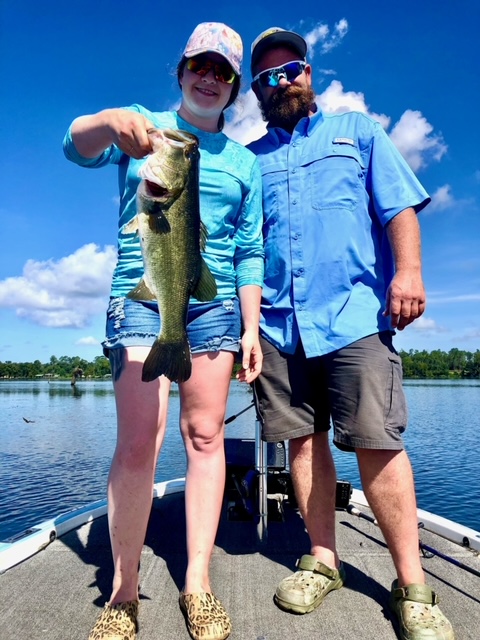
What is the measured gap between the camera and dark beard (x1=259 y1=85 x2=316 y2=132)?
11.0ft

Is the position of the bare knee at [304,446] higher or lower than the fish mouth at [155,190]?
lower

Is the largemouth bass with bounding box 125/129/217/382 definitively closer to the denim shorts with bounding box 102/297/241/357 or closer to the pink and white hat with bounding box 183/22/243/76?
the denim shorts with bounding box 102/297/241/357

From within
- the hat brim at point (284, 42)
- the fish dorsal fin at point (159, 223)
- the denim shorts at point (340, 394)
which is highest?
the hat brim at point (284, 42)

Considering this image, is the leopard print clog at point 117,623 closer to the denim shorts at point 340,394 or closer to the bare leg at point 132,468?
the bare leg at point 132,468

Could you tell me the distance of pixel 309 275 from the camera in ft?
9.99

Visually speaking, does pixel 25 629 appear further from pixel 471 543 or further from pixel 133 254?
pixel 471 543

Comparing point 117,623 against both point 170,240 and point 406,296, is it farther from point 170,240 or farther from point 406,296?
point 406,296

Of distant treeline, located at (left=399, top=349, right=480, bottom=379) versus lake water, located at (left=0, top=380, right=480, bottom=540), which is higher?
distant treeline, located at (left=399, top=349, right=480, bottom=379)

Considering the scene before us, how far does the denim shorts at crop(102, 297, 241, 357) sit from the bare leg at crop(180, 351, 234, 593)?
8cm

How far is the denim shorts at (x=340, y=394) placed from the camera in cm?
273

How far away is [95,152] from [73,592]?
2.49 meters

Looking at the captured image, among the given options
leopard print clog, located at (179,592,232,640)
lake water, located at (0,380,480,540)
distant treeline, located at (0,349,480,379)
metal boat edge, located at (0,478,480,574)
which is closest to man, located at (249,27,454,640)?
leopard print clog, located at (179,592,232,640)

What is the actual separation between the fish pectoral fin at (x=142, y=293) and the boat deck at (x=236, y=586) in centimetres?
165

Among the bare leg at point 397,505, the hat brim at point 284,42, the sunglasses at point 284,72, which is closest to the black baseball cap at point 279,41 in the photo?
the hat brim at point 284,42
